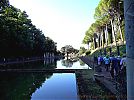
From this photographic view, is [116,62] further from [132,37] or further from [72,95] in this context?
[132,37]

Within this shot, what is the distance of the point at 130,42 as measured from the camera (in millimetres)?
1738

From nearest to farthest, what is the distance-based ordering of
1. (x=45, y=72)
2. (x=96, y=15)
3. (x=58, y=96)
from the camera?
1. (x=58, y=96)
2. (x=45, y=72)
3. (x=96, y=15)

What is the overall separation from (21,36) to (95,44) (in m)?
68.3

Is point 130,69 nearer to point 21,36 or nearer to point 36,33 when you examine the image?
point 21,36

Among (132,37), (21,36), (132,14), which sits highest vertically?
(21,36)

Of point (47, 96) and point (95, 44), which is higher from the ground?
point (95, 44)

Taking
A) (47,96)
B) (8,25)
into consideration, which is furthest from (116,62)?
(8,25)

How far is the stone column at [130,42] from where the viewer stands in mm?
1699

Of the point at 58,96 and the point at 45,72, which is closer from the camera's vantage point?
the point at 58,96

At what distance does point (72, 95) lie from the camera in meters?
17.3

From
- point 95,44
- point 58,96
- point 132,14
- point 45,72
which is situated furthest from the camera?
point 95,44

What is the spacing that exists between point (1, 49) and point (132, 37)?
2035 inches

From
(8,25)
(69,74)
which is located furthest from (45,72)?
(8,25)

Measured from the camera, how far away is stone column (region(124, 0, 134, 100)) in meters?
1.70
